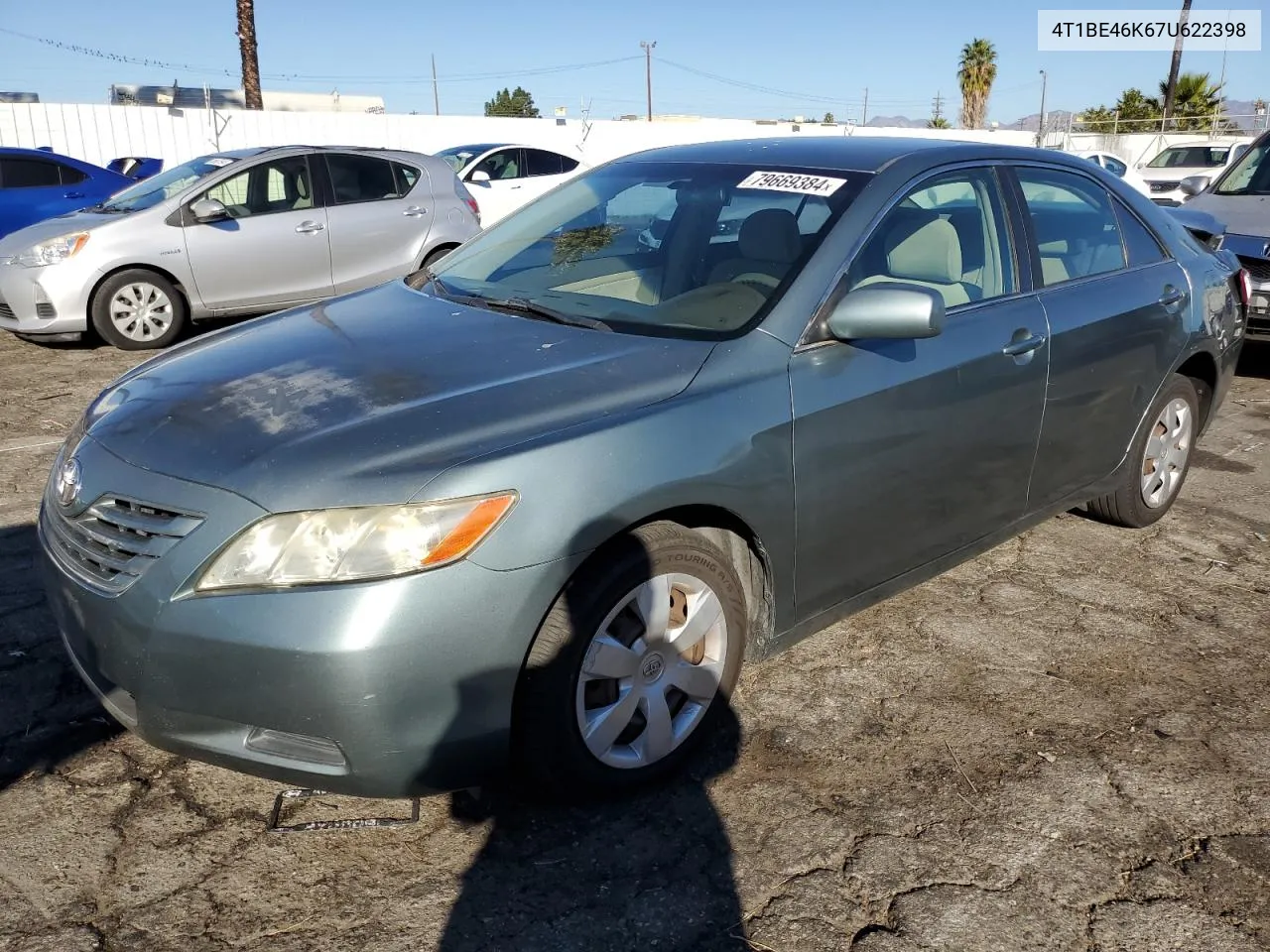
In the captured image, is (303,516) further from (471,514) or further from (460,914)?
(460,914)

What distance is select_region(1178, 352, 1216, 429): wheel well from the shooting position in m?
4.58

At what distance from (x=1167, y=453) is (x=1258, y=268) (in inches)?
141

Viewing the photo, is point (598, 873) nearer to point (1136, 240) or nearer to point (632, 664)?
point (632, 664)

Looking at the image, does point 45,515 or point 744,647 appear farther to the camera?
point 744,647

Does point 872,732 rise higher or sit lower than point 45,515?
lower

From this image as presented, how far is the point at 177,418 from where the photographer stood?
8.59ft

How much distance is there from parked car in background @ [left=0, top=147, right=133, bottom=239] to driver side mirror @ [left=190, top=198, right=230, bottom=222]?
9.59 feet

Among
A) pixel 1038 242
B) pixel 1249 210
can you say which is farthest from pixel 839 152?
pixel 1249 210

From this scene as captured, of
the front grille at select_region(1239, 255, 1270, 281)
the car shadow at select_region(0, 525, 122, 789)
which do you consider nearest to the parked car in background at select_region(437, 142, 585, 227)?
the front grille at select_region(1239, 255, 1270, 281)

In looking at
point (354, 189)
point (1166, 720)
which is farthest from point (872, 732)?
point (354, 189)

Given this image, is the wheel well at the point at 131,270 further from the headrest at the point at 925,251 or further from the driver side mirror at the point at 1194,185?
the driver side mirror at the point at 1194,185

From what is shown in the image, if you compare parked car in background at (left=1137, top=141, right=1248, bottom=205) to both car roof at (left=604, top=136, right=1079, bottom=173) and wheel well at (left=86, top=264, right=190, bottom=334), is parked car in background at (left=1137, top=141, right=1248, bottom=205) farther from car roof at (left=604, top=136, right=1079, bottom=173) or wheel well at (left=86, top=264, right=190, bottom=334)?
car roof at (left=604, top=136, right=1079, bottom=173)

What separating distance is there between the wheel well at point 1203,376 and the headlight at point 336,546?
3487 millimetres

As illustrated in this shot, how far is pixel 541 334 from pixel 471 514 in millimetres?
873
